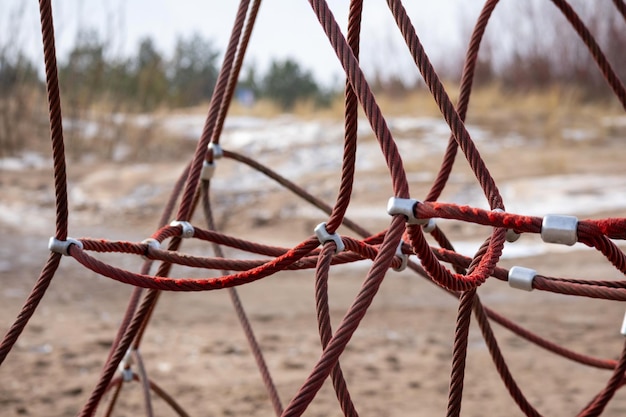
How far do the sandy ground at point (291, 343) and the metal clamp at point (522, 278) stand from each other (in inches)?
38.7

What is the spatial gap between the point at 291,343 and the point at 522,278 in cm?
149

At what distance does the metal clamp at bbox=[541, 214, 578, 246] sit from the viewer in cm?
54

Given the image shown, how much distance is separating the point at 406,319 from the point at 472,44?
156cm

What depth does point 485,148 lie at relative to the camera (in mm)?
5426

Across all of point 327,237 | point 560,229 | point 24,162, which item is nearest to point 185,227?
point 327,237

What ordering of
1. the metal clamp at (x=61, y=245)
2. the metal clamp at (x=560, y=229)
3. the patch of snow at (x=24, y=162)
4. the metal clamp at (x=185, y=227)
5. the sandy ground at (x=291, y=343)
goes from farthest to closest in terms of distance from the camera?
the patch of snow at (x=24, y=162)
the sandy ground at (x=291, y=343)
the metal clamp at (x=185, y=227)
the metal clamp at (x=61, y=245)
the metal clamp at (x=560, y=229)

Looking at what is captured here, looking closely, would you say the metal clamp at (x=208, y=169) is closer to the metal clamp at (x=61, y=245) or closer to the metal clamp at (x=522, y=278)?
the metal clamp at (x=61, y=245)

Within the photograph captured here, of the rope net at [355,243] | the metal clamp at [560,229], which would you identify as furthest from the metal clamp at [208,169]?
the metal clamp at [560,229]

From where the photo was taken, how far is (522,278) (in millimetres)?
723

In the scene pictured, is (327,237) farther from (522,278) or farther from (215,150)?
(215,150)

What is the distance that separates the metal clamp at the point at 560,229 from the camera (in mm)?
543

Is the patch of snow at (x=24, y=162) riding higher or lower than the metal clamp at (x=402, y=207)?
lower

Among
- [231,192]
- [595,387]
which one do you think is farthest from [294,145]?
[595,387]

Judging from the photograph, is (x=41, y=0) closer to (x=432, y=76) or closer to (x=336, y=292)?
(x=432, y=76)
